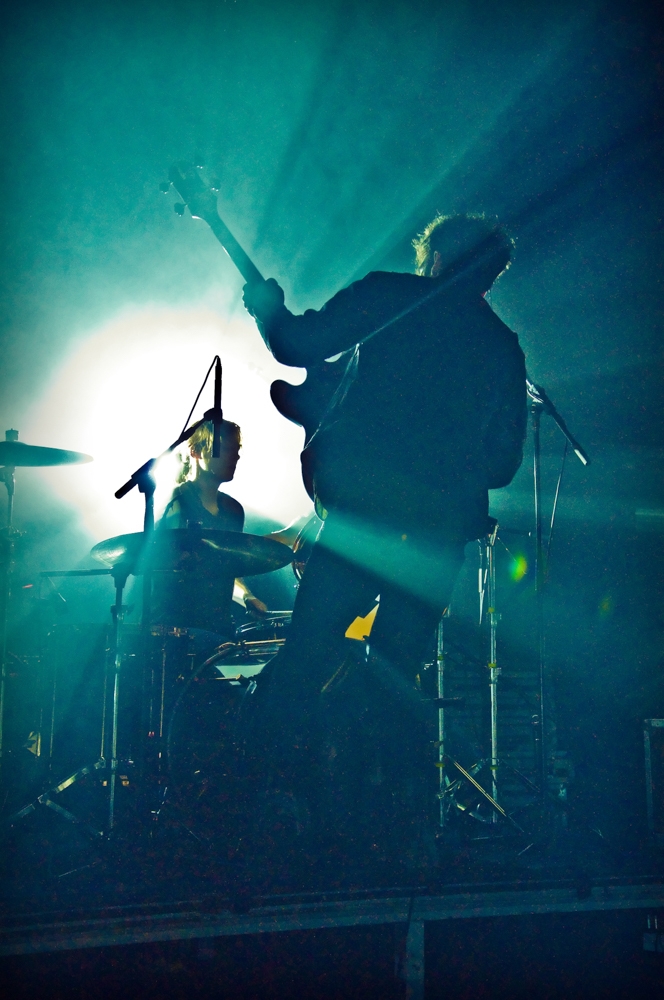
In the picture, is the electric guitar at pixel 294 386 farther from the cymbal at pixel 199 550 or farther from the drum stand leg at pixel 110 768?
the drum stand leg at pixel 110 768

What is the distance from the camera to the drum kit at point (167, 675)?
115 inches

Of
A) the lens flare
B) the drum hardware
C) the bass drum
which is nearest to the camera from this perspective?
the bass drum

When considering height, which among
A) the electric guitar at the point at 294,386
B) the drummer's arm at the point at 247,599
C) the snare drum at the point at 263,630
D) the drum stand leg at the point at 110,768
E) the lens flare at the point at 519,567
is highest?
the electric guitar at the point at 294,386

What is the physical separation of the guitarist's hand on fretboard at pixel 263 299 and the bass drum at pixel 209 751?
4.66ft

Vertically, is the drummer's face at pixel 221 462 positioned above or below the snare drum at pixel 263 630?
above

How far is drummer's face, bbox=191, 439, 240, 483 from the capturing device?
14.6 feet

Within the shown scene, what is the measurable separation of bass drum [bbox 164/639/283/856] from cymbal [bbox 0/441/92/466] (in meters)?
1.77

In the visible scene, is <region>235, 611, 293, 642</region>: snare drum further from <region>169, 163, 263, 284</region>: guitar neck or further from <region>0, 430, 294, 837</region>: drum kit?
<region>169, 163, 263, 284</region>: guitar neck

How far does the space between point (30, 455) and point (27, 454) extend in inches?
0.7

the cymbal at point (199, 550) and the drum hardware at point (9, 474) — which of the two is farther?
the drum hardware at point (9, 474)

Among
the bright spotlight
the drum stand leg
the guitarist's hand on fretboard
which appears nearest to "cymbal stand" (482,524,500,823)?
the drum stand leg

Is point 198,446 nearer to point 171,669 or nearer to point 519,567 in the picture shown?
point 171,669

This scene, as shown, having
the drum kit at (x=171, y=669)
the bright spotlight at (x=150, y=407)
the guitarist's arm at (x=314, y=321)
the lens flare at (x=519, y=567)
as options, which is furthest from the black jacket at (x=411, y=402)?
the bright spotlight at (x=150, y=407)

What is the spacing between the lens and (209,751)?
2924mm
